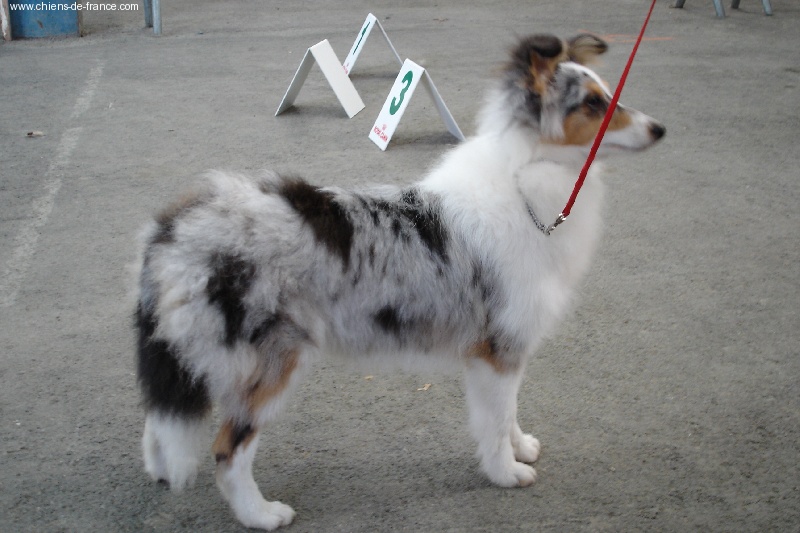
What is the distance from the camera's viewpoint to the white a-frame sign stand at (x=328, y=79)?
686 centimetres

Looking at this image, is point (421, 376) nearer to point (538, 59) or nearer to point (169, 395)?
point (169, 395)

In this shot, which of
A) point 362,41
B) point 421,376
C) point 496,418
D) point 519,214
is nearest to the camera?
point 519,214

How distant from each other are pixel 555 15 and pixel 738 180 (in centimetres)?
521

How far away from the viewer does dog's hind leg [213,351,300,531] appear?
2.57 metres

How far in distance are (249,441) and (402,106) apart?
4.07 m

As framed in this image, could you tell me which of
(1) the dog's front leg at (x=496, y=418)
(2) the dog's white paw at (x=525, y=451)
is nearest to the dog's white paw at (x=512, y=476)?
(1) the dog's front leg at (x=496, y=418)

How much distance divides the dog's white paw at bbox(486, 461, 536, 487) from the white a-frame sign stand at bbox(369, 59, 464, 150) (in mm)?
3608

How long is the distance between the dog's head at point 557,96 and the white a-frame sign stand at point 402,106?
343cm

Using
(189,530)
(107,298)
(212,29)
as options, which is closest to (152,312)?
(189,530)

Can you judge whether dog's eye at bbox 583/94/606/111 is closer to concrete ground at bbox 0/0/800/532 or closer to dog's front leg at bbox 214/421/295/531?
concrete ground at bbox 0/0/800/532

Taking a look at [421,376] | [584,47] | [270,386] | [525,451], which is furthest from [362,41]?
[270,386]

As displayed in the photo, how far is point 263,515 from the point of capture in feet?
9.06

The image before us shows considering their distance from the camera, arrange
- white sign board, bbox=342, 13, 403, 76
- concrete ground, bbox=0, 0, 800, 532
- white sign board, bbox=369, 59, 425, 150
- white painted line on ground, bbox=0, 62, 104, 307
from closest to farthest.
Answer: concrete ground, bbox=0, 0, 800, 532, white painted line on ground, bbox=0, 62, 104, 307, white sign board, bbox=369, 59, 425, 150, white sign board, bbox=342, 13, 403, 76

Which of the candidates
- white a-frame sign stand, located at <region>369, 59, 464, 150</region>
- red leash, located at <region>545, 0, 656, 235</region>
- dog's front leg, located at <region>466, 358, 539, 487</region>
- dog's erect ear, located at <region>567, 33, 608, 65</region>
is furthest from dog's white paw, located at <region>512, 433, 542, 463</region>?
white a-frame sign stand, located at <region>369, 59, 464, 150</region>
